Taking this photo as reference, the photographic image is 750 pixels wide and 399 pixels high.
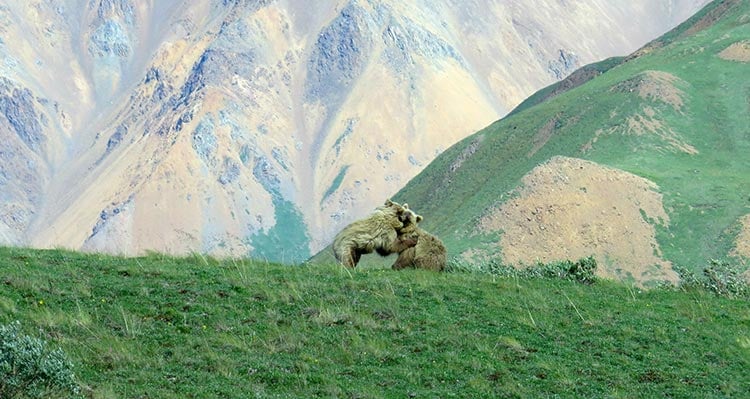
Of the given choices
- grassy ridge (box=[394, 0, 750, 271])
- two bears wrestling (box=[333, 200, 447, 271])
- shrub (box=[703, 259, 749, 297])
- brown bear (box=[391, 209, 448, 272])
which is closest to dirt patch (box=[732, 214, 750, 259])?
grassy ridge (box=[394, 0, 750, 271])

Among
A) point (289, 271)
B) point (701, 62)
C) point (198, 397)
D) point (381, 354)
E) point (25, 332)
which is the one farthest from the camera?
point (701, 62)

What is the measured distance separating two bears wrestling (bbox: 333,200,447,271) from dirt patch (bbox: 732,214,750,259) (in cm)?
5365

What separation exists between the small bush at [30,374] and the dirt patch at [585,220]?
58.1 metres

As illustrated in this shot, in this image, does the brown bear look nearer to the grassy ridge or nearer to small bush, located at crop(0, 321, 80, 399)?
small bush, located at crop(0, 321, 80, 399)

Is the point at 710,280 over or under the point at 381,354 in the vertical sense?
under

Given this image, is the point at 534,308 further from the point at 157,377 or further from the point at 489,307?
the point at 157,377

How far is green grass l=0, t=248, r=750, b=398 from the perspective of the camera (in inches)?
570

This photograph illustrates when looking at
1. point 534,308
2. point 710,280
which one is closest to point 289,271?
point 534,308

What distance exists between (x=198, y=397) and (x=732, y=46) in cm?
11296

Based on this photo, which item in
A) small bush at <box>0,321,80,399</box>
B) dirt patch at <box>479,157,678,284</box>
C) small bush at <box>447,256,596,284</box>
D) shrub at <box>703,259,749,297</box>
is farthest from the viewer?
dirt patch at <box>479,157,678,284</box>

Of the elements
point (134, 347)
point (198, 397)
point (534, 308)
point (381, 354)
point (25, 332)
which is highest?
point (25, 332)

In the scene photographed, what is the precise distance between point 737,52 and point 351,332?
107811 millimetres

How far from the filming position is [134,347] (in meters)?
14.9

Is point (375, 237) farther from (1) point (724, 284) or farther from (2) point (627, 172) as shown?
(2) point (627, 172)
